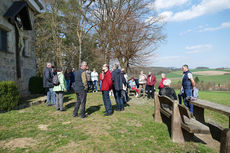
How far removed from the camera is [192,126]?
3.04 metres

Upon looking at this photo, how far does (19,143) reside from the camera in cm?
333

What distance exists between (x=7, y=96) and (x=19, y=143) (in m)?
3.31

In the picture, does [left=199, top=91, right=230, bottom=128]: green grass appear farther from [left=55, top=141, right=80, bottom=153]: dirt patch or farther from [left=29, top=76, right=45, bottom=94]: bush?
[left=29, top=76, right=45, bottom=94]: bush

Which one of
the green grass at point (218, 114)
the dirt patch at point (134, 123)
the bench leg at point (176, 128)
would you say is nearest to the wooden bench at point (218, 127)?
the green grass at point (218, 114)

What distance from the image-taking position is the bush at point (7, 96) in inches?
223

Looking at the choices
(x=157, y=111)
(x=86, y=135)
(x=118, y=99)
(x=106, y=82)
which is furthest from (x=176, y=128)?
(x=118, y=99)

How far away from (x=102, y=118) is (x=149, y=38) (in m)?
10.2

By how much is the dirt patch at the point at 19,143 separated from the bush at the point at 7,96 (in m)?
2.94

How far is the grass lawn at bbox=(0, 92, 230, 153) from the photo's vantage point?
3141mm

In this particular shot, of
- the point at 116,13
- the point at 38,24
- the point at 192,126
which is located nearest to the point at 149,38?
the point at 116,13

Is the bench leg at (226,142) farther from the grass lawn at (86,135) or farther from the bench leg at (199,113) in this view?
the bench leg at (199,113)

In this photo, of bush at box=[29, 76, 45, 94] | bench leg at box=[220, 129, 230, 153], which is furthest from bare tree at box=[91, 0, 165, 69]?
bench leg at box=[220, 129, 230, 153]

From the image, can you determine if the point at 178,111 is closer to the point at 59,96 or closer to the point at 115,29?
the point at 59,96

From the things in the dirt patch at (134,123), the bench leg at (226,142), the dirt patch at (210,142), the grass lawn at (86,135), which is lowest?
the dirt patch at (210,142)
